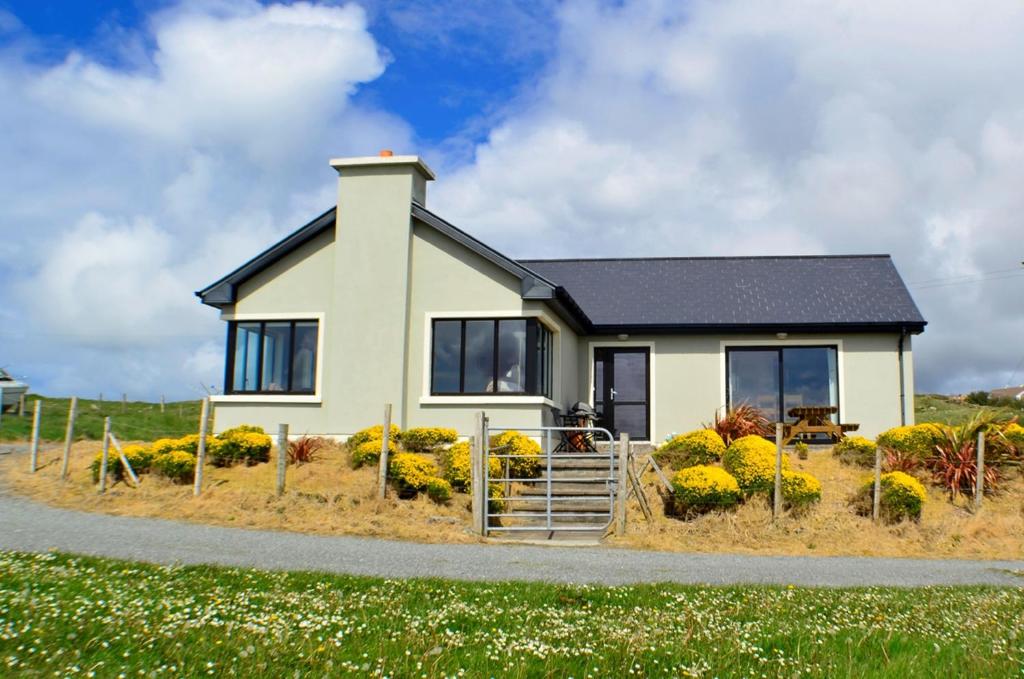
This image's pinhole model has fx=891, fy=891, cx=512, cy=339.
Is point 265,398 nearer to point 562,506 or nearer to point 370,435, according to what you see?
point 370,435

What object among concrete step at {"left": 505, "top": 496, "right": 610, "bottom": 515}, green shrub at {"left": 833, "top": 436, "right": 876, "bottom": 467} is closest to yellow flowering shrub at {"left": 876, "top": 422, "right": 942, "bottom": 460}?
green shrub at {"left": 833, "top": 436, "right": 876, "bottom": 467}

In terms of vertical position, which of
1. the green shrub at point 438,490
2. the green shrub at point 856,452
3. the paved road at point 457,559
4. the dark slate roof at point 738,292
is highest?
the dark slate roof at point 738,292

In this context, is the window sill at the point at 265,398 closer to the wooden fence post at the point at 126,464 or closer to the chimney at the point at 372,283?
the chimney at the point at 372,283

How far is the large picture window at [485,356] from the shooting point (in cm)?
1798

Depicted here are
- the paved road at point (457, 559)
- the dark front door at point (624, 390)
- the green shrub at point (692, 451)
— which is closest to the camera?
the paved road at point (457, 559)

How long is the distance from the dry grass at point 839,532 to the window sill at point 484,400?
3439 millimetres

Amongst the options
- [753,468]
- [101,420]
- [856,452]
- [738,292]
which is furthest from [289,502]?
[101,420]

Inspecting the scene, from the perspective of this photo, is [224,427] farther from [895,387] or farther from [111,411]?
[111,411]

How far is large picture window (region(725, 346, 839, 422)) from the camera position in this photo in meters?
21.1

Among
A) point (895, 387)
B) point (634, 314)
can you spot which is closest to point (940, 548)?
point (895, 387)

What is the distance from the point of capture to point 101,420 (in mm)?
31219

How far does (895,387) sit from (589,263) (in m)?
8.49

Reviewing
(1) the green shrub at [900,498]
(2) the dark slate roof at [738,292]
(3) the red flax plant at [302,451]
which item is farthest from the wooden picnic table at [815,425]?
(3) the red flax plant at [302,451]

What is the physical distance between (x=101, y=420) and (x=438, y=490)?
21065mm
